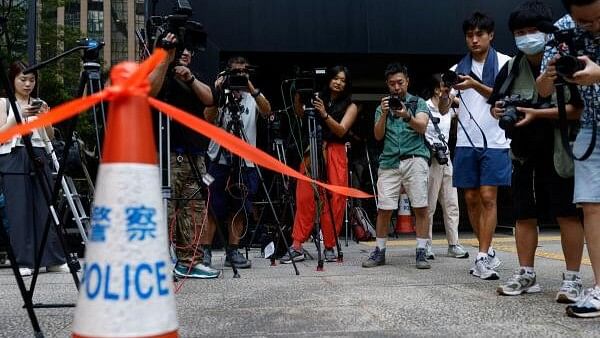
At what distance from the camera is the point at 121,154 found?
6.09 ft

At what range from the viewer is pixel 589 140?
3.32 metres

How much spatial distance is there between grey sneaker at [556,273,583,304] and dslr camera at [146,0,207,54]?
2802mm

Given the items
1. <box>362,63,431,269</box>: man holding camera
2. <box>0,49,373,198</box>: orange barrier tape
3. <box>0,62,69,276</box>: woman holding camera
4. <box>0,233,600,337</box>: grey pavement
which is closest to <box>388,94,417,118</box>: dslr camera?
<box>362,63,431,269</box>: man holding camera

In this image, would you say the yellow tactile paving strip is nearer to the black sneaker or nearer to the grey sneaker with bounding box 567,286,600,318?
the black sneaker

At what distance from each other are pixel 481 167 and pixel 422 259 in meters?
1.07

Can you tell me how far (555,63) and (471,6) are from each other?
582 cm

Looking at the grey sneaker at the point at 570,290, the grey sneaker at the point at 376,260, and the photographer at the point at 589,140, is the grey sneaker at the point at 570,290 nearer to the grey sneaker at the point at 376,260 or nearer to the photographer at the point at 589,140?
the photographer at the point at 589,140

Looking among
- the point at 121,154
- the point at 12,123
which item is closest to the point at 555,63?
the point at 121,154

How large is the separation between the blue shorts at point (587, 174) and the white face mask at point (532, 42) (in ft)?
2.64

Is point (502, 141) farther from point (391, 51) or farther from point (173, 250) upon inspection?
point (391, 51)

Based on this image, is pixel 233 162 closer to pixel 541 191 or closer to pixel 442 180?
pixel 442 180

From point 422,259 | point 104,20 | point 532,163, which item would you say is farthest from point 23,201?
point 104,20

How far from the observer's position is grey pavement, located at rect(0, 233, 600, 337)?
3012 mm

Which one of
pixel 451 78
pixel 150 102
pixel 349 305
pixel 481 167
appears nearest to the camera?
pixel 150 102
